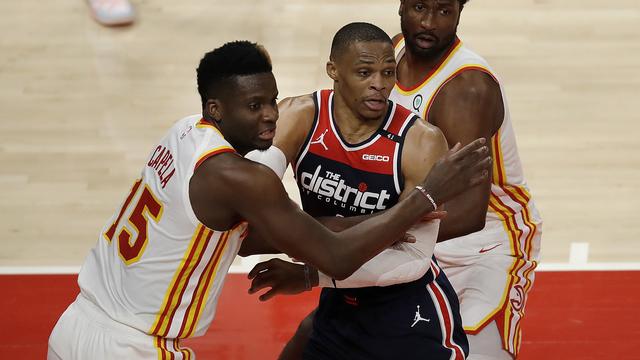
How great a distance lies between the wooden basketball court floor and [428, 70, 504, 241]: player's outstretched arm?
1325 mm

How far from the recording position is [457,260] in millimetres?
4188

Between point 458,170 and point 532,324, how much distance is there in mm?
2189

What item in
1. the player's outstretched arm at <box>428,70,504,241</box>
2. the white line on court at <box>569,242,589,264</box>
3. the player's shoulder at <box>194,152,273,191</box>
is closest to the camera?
the player's shoulder at <box>194,152,273,191</box>

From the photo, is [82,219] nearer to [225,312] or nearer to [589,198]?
[225,312]

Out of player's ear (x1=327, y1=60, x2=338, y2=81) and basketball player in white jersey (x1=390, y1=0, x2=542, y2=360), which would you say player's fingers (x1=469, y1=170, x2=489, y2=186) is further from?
player's ear (x1=327, y1=60, x2=338, y2=81)

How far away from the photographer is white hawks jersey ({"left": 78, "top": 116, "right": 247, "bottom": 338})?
10.3 ft

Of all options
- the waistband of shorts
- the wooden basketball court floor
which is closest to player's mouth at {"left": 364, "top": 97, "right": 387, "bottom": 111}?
the waistband of shorts

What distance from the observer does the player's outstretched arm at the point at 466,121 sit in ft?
12.6

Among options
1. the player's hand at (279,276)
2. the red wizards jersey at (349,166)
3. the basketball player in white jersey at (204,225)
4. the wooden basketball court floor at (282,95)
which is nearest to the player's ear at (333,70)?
→ the red wizards jersey at (349,166)

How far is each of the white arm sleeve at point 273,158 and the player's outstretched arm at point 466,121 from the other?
67 centimetres

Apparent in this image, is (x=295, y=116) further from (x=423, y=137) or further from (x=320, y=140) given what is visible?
(x=423, y=137)

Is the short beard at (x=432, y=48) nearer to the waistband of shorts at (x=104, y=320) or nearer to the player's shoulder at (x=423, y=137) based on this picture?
the player's shoulder at (x=423, y=137)

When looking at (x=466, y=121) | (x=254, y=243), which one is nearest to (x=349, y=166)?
(x=254, y=243)

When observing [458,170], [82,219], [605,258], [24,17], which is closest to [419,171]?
[458,170]
